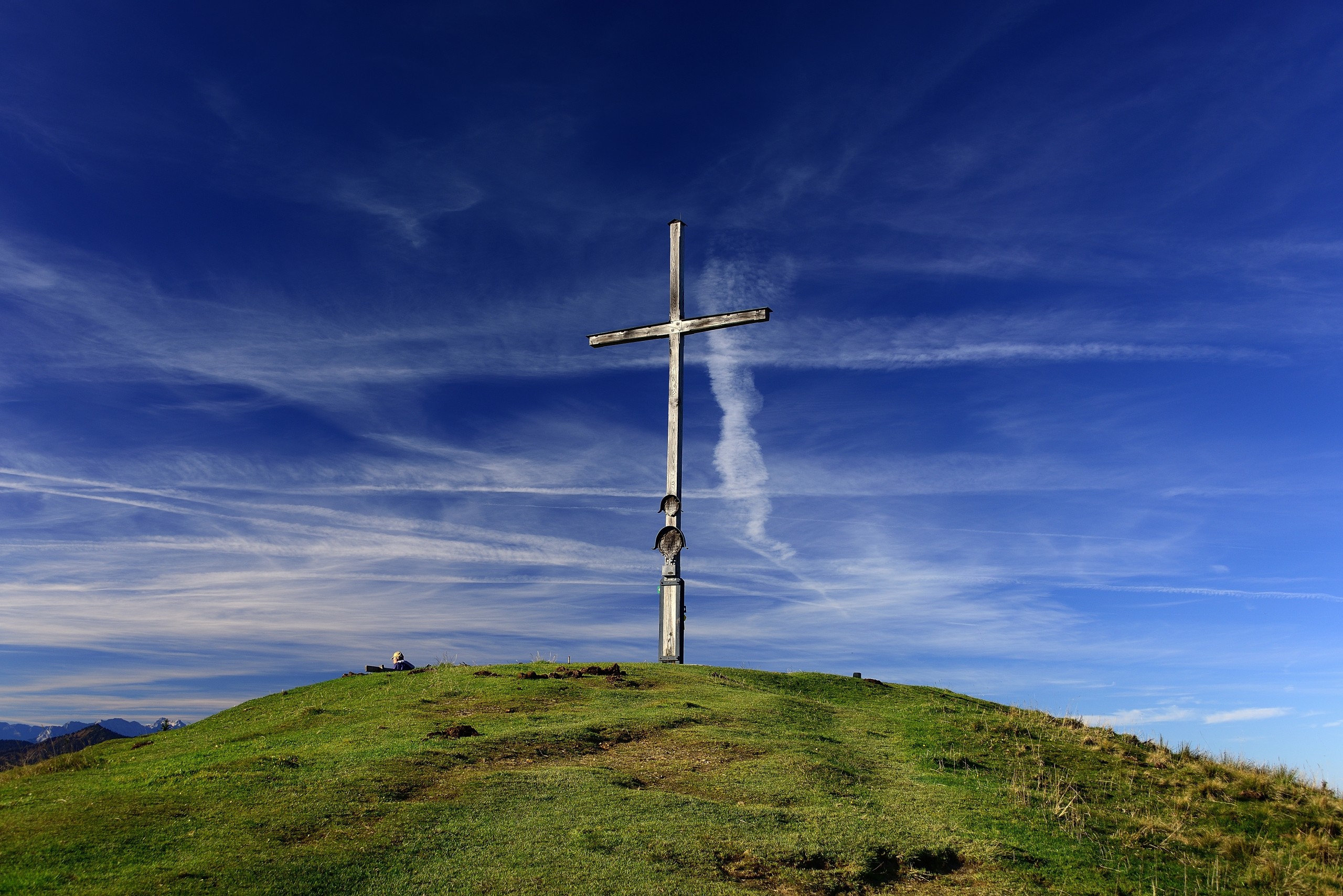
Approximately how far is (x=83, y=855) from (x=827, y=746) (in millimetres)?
11919

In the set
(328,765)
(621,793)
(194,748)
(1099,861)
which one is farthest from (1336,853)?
(194,748)

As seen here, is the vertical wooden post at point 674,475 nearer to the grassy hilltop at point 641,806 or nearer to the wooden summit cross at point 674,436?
the wooden summit cross at point 674,436

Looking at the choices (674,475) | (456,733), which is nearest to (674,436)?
(674,475)

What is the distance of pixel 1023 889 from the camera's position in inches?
424

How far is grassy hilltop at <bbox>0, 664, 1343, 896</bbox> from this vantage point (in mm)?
9727

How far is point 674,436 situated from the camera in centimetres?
2588

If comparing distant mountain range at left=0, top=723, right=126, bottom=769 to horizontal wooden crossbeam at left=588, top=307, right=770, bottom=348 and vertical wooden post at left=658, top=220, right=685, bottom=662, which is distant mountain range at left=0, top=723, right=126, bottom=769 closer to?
vertical wooden post at left=658, top=220, right=685, bottom=662

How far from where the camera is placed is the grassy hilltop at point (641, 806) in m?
9.73

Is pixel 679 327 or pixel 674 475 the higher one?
pixel 679 327

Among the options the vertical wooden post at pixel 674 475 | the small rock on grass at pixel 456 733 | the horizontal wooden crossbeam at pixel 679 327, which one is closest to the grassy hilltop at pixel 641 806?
the small rock on grass at pixel 456 733

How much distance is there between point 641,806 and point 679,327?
17.3m

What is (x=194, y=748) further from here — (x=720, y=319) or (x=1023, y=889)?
(x=720, y=319)

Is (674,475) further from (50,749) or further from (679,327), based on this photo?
(50,749)

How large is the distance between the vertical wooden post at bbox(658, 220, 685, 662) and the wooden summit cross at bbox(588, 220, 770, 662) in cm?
2
